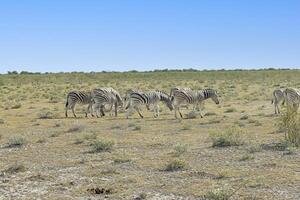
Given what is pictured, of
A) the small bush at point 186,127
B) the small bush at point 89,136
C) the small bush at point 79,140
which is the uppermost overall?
the small bush at point 186,127

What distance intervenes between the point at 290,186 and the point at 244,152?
4.21m

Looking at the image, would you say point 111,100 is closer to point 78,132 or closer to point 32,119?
point 32,119

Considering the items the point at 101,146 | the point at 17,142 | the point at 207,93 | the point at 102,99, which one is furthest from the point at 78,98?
the point at 101,146

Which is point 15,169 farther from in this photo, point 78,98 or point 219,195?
point 78,98

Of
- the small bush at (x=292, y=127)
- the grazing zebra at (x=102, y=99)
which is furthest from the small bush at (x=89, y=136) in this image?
the grazing zebra at (x=102, y=99)

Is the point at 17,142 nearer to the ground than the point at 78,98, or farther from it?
nearer to the ground

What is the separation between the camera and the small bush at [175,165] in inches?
543

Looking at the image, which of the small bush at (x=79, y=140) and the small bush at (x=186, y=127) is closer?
the small bush at (x=79, y=140)

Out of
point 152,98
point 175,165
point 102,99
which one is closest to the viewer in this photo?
point 175,165

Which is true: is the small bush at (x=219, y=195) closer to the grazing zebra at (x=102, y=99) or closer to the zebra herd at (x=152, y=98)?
the zebra herd at (x=152, y=98)

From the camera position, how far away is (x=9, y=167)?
47.5ft

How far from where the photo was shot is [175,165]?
45.3 ft

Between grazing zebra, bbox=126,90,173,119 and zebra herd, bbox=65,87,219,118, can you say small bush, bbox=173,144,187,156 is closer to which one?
zebra herd, bbox=65,87,219,118

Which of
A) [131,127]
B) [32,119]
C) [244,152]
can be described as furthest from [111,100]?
[244,152]
